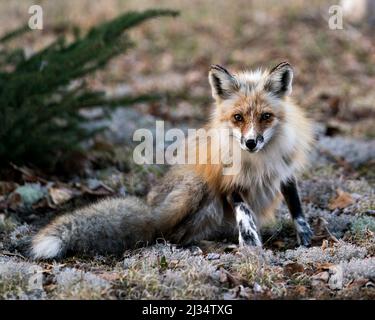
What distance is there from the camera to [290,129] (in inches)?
233

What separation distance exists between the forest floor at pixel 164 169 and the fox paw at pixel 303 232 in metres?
0.16

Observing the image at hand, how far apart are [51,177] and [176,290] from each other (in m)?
4.08

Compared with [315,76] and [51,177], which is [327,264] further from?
[315,76]

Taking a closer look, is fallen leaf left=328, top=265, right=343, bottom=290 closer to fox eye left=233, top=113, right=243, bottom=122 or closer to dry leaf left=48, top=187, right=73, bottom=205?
fox eye left=233, top=113, right=243, bottom=122

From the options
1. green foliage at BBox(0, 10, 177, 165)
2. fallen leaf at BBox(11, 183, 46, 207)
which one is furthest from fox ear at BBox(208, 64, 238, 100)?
fallen leaf at BBox(11, 183, 46, 207)

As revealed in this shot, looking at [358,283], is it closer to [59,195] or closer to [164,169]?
[59,195]

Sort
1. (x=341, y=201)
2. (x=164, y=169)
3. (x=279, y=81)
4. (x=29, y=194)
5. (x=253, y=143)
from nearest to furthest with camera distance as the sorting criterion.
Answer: (x=253, y=143)
(x=279, y=81)
(x=341, y=201)
(x=29, y=194)
(x=164, y=169)

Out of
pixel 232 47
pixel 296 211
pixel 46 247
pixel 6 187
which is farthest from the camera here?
pixel 232 47

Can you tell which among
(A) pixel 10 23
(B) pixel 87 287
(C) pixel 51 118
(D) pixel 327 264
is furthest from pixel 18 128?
(A) pixel 10 23

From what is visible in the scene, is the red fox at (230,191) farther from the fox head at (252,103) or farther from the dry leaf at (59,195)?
the dry leaf at (59,195)

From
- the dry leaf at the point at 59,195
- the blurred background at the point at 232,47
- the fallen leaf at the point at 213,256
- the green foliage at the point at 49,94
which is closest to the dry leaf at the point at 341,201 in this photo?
the fallen leaf at the point at 213,256

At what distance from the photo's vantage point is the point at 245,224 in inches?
226

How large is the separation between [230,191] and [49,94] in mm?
3094

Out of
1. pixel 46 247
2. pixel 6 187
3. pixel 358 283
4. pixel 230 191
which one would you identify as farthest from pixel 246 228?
pixel 6 187
